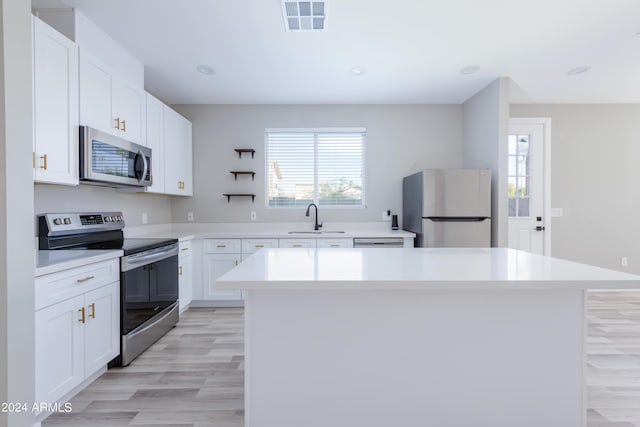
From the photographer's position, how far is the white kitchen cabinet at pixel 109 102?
7.98ft

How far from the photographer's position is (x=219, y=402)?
2066mm

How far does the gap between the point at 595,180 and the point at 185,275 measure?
548 cm

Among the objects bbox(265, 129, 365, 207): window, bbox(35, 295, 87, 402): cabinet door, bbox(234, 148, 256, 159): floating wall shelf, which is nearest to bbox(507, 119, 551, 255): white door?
bbox(265, 129, 365, 207): window

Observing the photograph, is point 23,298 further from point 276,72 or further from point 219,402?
point 276,72

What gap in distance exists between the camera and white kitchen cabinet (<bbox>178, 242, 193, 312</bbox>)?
362 cm

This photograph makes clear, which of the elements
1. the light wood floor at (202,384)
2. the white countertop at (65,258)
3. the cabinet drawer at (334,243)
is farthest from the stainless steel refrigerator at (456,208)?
the white countertop at (65,258)

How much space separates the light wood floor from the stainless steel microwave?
1.45 m

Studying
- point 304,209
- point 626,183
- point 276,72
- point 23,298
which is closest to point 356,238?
point 304,209

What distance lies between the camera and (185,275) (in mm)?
3768

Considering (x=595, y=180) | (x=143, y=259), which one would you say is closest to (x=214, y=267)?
(x=143, y=259)

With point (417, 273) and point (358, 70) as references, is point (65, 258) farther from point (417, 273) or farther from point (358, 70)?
point (358, 70)

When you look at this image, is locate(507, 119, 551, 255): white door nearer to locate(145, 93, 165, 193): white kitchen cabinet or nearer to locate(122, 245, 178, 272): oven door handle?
locate(122, 245, 178, 272): oven door handle

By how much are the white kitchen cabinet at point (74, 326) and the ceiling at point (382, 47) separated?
77.5 inches

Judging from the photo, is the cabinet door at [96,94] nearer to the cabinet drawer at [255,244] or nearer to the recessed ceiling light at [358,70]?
the cabinet drawer at [255,244]
